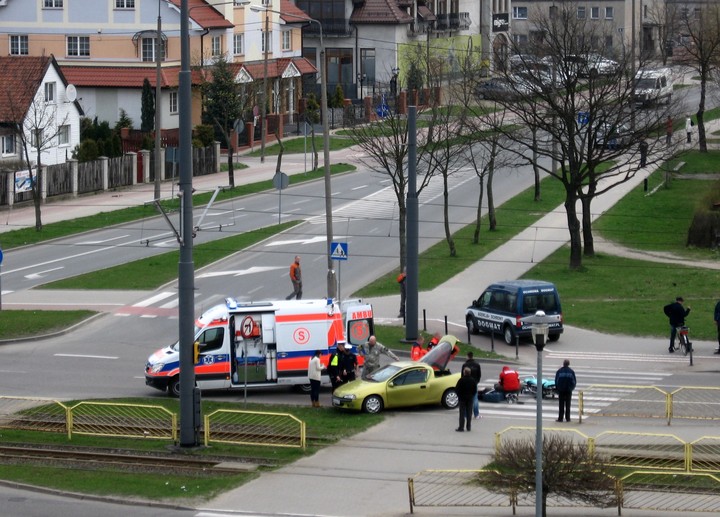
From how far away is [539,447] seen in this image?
17812mm

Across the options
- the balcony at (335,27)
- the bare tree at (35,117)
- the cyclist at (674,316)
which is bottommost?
the cyclist at (674,316)

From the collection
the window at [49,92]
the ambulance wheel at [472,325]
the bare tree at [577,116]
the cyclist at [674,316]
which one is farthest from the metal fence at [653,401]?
the window at [49,92]

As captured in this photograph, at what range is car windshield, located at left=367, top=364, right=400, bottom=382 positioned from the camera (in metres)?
26.8

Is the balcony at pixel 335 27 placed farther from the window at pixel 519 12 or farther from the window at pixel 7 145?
the window at pixel 519 12

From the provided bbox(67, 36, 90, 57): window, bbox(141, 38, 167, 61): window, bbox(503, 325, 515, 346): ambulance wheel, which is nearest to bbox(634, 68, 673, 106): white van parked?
bbox(503, 325, 515, 346): ambulance wheel

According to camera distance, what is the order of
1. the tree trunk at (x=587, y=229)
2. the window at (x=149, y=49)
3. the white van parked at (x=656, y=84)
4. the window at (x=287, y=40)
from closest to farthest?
1. the tree trunk at (x=587, y=229)
2. the white van parked at (x=656, y=84)
3. the window at (x=149, y=49)
4. the window at (x=287, y=40)

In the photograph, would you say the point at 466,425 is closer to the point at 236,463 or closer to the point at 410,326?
the point at 236,463

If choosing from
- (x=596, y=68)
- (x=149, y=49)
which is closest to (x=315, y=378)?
(x=596, y=68)

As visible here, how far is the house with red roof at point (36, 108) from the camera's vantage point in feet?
197

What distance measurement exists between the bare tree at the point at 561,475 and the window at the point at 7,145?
4787 cm

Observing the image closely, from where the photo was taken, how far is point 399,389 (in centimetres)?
2664

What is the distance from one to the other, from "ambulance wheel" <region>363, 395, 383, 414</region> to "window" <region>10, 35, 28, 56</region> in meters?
57.6

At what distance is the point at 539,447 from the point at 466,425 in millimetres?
7182

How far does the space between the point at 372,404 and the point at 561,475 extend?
819cm
